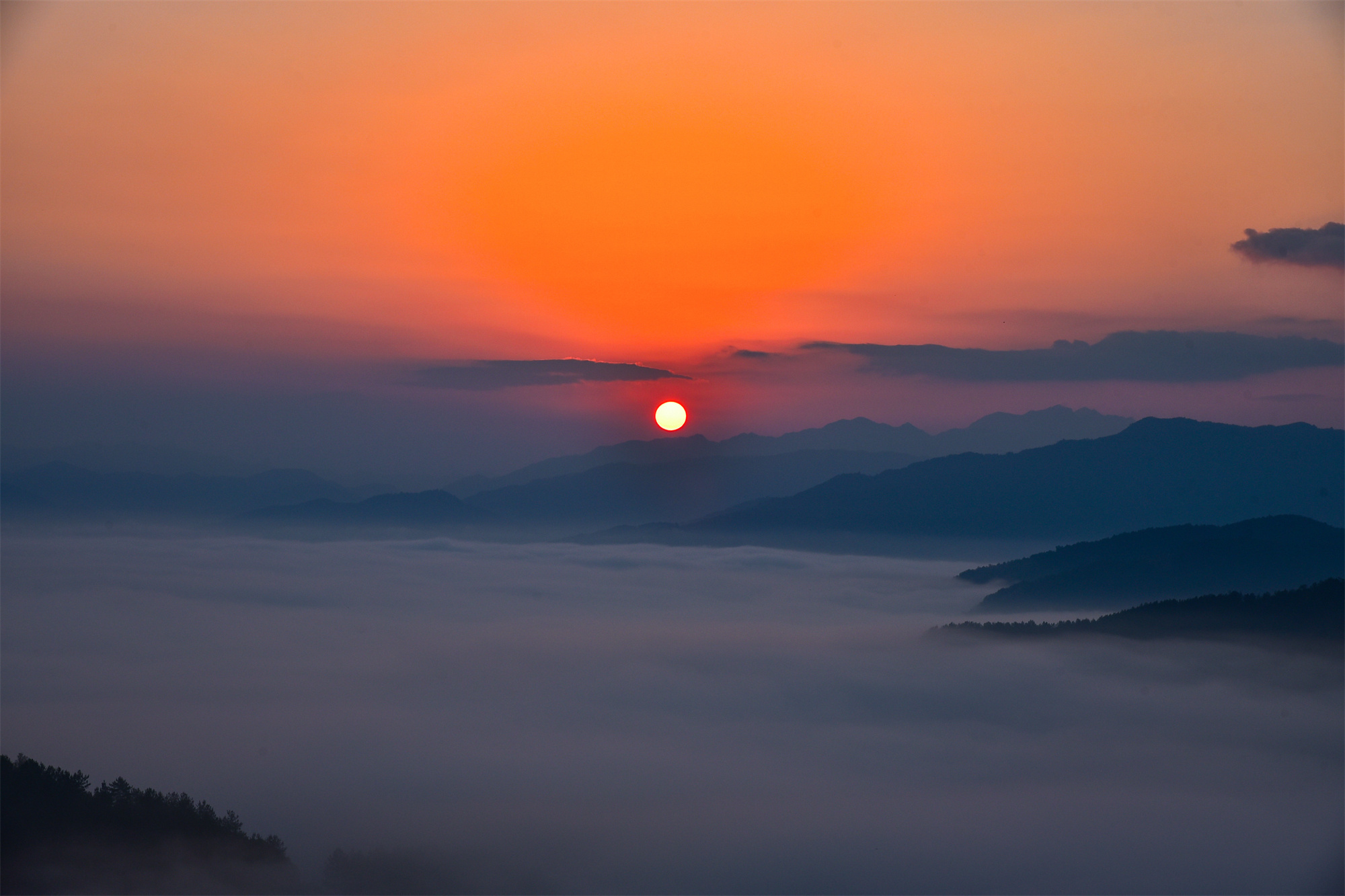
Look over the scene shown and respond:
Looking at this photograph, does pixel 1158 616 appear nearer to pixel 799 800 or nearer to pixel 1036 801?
pixel 1036 801

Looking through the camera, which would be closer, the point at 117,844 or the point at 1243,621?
the point at 117,844

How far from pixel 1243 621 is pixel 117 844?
6183 inches

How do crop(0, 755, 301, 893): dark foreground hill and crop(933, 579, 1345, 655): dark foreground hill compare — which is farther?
crop(933, 579, 1345, 655): dark foreground hill

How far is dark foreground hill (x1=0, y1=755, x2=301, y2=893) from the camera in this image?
54.9 meters

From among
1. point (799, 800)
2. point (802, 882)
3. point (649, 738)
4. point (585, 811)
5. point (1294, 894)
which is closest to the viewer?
point (1294, 894)

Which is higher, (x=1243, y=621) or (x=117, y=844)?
(x=1243, y=621)

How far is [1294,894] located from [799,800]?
59.6 metres

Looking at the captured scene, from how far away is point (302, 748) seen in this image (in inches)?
5797

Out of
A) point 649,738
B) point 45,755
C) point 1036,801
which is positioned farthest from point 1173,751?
point 45,755

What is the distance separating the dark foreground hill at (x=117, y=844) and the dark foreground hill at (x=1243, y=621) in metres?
131

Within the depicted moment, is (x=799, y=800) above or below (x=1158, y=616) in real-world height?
below

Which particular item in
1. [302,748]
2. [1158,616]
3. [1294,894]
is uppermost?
[1158,616]

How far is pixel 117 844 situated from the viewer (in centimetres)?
5819

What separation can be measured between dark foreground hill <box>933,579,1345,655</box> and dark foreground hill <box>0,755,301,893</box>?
131m
